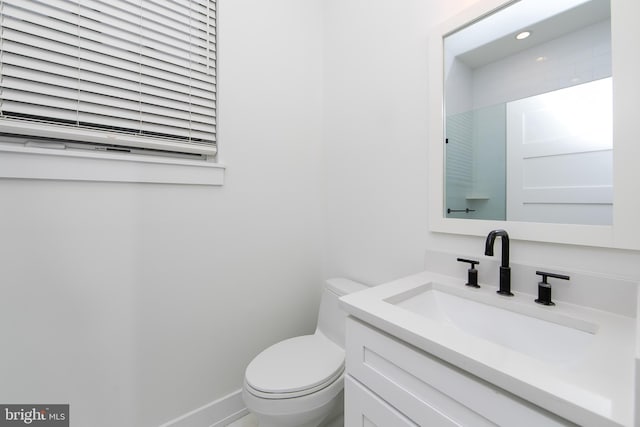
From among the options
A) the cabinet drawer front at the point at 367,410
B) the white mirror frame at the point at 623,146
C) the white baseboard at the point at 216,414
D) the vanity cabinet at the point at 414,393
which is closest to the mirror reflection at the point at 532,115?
the white mirror frame at the point at 623,146

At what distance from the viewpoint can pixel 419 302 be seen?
3.07 ft

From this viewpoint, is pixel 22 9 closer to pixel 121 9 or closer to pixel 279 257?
pixel 121 9

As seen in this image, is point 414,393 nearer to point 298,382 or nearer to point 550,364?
point 550,364

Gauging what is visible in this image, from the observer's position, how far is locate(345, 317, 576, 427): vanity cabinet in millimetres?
482

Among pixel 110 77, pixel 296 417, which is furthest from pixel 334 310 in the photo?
pixel 110 77

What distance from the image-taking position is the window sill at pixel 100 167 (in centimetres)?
92

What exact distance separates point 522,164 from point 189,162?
135 centimetres

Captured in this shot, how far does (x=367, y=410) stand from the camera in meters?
0.74

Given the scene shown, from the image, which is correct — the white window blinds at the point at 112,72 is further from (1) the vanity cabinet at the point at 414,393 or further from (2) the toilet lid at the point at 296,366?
(1) the vanity cabinet at the point at 414,393

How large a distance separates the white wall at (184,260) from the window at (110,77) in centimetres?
13

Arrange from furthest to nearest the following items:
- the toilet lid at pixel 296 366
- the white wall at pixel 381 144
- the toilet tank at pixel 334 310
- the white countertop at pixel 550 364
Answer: the toilet tank at pixel 334 310
the white wall at pixel 381 144
the toilet lid at pixel 296 366
the white countertop at pixel 550 364

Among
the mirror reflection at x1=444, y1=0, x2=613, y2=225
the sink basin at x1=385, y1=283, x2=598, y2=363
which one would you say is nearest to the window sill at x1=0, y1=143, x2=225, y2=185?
the sink basin at x1=385, y1=283, x2=598, y2=363

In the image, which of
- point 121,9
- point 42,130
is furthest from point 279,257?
point 121,9

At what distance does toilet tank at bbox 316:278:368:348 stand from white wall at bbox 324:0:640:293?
97 mm
